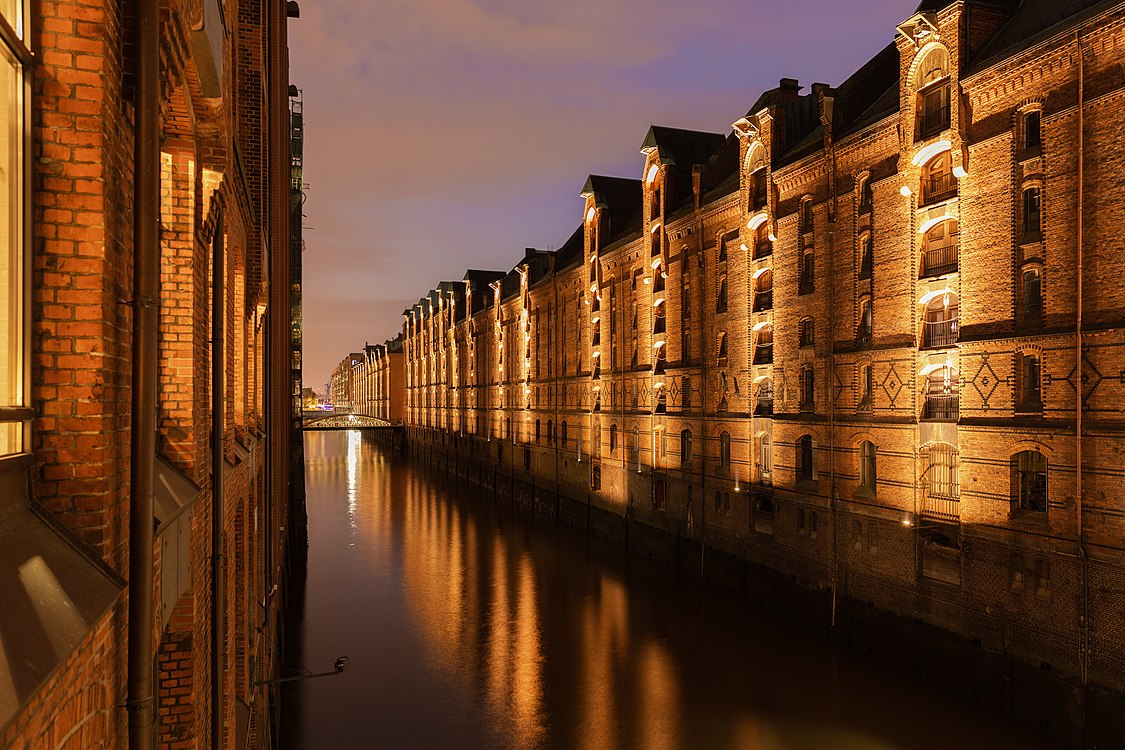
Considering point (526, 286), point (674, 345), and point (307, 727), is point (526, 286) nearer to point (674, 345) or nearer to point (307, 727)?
point (674, 345)

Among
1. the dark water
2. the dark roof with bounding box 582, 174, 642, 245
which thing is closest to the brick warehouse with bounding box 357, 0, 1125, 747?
the dark water

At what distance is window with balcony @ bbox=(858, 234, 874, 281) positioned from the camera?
746 inches

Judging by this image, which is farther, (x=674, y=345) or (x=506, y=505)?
(x=506, y=505)

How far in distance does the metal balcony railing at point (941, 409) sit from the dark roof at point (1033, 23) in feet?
22.5

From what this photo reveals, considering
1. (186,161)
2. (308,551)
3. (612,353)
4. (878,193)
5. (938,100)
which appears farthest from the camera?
(612,353)

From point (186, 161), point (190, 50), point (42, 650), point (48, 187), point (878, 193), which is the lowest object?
point (42, 650)

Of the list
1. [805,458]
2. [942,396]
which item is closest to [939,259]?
[942,396]

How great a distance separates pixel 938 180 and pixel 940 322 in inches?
125

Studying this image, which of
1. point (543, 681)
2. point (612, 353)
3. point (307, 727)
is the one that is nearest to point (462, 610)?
point (543, 681)

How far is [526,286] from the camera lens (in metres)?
45.4

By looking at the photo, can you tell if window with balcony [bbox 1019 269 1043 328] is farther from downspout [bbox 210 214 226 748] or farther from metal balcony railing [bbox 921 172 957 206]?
downspout [bbox 210 214 226 748]

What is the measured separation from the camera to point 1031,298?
48.8ft

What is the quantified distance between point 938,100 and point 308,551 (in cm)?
2705

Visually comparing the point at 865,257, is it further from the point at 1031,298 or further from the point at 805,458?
the point at 805,458
